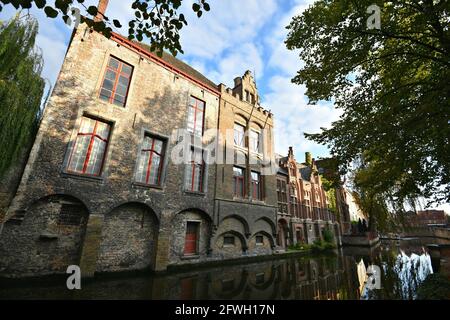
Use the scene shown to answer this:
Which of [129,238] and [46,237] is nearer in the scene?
[46,237]

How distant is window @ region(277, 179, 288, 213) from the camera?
20797 mm

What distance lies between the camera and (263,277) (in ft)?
31.0

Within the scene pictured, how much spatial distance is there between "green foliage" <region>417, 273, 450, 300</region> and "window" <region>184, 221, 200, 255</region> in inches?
362

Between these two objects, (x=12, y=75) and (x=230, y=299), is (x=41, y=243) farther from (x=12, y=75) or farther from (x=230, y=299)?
(x=230, y=299)

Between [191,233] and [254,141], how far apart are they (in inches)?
352

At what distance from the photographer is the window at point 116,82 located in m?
10.3

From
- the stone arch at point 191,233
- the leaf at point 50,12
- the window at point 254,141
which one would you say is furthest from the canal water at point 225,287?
the window at point 254,141

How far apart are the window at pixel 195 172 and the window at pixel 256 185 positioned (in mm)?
4948

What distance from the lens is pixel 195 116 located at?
13.8 metres

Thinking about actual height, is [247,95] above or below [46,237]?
above

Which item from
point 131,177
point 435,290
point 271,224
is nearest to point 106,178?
point 131,177

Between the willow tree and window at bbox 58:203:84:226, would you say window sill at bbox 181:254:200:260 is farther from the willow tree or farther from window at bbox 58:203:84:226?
the willow tree

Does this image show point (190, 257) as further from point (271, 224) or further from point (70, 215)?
point (271, 224)

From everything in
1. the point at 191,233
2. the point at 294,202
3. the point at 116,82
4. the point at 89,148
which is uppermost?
the point at 116,82
